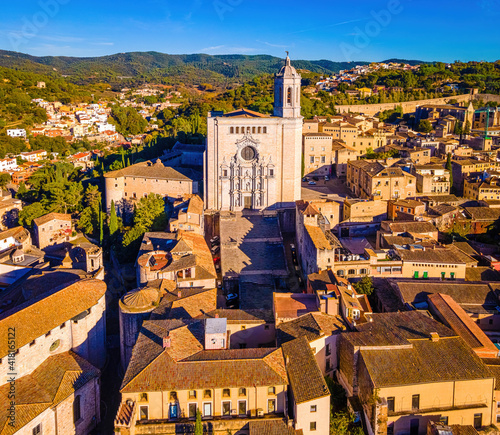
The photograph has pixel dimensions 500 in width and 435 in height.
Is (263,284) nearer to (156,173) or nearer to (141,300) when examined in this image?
(141,300)

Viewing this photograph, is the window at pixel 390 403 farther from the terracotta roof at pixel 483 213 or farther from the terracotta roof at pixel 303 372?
the terracotta roof at pixel 483 213

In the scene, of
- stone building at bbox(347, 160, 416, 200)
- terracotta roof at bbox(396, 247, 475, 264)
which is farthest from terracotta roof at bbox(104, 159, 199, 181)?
terracotta roof at bbox(396, 247, 475, 264)

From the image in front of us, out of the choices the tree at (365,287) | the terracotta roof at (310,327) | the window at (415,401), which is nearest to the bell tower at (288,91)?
the tree at (365,287)

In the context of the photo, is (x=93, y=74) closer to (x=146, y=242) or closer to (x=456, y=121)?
(x=456, y=121)

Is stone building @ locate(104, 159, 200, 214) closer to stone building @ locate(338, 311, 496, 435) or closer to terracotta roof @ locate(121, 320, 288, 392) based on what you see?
terracotta roof @ locate(121, 320, 288, 392)

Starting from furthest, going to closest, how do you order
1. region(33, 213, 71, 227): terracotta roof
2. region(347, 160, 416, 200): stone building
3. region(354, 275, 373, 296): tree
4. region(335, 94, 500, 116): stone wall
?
region(335, 94, 500, 116): stone wall → region(33, 213, 71, 227): terracotta roof → region(347, 160, 416, 200): stone building → region(354, 275, 373, 296): tree
